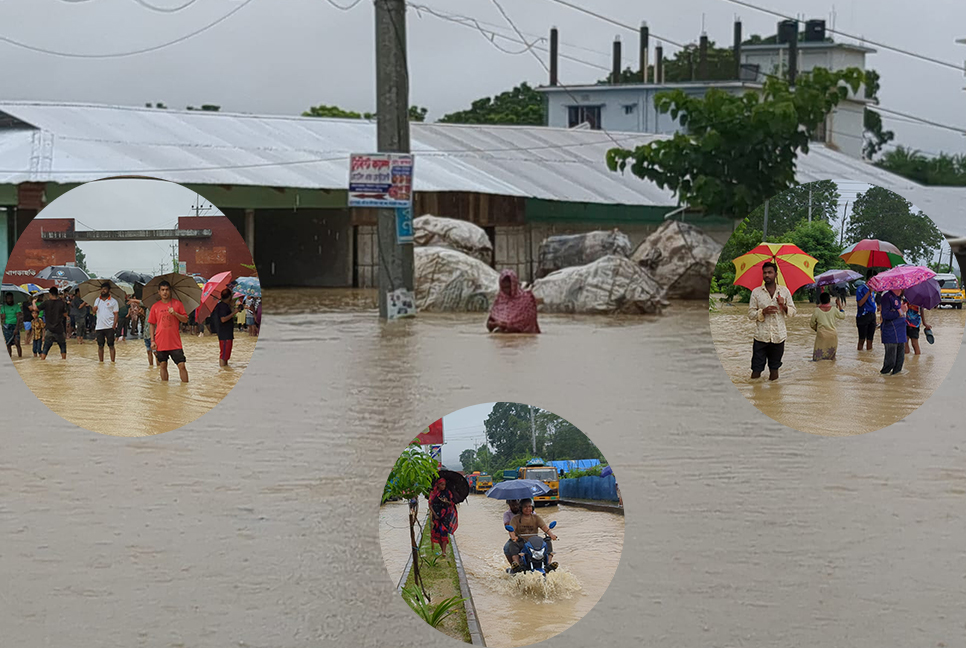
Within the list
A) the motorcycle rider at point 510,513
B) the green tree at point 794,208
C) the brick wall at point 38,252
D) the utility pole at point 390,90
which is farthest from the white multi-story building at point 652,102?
the motorcycle rider at point 510,513

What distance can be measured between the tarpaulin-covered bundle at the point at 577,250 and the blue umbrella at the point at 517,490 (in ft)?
61.4

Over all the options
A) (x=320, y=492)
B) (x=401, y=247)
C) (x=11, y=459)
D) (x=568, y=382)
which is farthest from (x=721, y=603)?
(x=401, y=247)

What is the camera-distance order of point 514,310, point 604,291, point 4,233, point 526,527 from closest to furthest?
point 526,527 < point 514,310 < point 604,291 < point 4,233

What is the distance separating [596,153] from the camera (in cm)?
3109

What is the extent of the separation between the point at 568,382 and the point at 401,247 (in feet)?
18.4

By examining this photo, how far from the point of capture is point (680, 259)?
21969 mm

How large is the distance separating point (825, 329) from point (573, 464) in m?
0.99

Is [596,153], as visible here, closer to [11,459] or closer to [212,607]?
[11,459]

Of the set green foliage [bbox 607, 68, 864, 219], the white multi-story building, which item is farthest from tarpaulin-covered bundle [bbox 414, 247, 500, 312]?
the white multi-story building

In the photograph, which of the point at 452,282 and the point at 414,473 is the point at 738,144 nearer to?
the point at 452,282

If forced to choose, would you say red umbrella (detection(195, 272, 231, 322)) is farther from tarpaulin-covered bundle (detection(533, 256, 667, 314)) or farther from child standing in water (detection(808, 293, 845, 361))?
tarpaulin-covered bundle (detection(533, 256, 667, 314))

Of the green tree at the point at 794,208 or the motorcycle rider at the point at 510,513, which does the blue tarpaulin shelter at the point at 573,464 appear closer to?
the motorcycle rider at the point at 510,513

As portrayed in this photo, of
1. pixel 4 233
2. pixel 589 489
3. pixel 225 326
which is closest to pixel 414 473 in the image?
pixel 589 489

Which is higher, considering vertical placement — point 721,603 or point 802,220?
point 802,220
